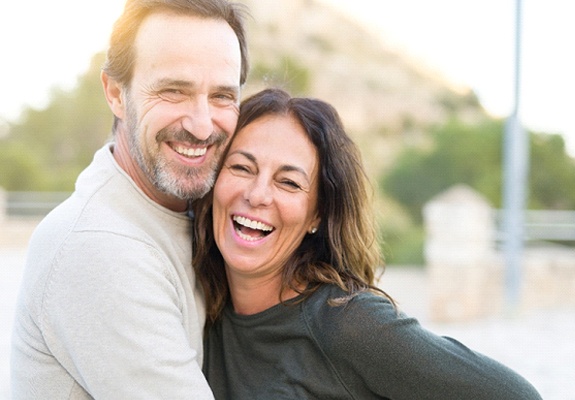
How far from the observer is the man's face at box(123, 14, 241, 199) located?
2744mm

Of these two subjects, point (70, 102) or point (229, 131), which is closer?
point (229, 131)

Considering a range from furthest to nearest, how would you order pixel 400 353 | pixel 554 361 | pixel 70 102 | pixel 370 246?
pixel 70 102
pixel 554 361
pixel 370 246
pixel 400 353

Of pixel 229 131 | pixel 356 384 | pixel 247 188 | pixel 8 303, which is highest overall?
pixel 229 131

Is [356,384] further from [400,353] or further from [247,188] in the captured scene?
[247,188]

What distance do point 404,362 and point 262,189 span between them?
2.61ft

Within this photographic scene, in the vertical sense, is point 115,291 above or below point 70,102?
below

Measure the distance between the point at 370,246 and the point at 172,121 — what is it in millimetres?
945

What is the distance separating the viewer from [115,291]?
7.42ft

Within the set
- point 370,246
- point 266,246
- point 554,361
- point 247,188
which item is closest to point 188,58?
point 247,188

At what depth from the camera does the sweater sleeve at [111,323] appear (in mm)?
2258

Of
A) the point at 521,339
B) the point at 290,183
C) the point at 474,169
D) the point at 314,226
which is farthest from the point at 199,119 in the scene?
the point at 474,169

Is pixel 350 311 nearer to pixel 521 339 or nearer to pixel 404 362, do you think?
pixel 404 362

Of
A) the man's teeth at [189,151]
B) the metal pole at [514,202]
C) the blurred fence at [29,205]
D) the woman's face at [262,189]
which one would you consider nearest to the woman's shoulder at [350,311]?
the woman's face at [262,189]

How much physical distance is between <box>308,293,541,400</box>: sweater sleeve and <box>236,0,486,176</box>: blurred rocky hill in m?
32.1
